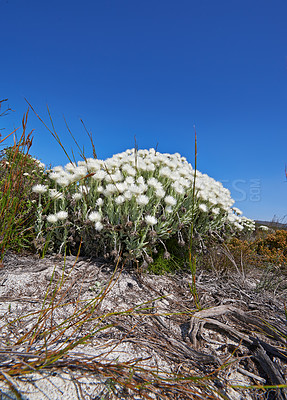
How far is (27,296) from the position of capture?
219 cm

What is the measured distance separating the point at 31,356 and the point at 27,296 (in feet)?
3.25

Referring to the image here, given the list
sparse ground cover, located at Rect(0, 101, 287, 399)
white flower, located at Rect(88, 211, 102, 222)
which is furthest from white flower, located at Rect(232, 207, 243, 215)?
white flower, located at Rect(88, 211, 102, 222)

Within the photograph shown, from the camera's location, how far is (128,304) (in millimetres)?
2217

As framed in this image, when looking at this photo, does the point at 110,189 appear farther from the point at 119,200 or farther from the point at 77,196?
the point at 77,196

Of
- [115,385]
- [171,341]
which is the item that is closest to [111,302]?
[171,341]

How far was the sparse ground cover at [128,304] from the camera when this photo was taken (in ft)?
4.46

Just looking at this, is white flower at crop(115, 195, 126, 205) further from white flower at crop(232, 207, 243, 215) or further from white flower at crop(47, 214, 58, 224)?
white flower at crop(232, 207, 243, 215)

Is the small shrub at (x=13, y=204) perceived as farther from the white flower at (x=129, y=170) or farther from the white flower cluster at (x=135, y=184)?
the white flower at (x=129, y=170)

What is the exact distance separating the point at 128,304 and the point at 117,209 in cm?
106

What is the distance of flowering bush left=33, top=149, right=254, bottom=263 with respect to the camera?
2742mm

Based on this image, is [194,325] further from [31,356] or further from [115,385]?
[31,356]

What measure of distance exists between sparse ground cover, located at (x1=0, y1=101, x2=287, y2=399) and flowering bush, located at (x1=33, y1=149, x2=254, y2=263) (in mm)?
17

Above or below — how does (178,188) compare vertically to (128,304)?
above

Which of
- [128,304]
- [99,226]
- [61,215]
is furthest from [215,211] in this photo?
[61,215]
